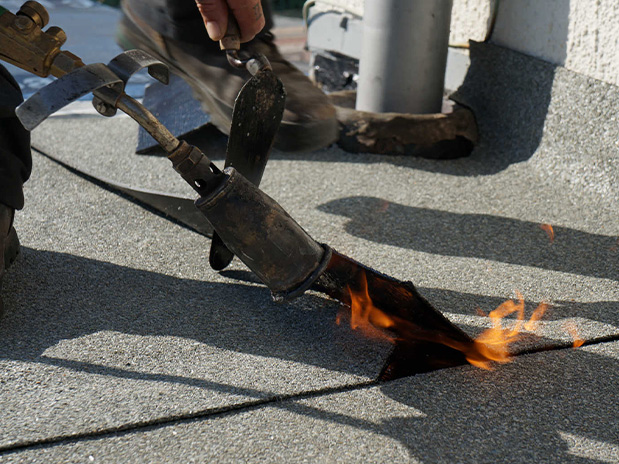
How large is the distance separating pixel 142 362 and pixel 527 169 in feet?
6.18

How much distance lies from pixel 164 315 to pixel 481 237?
1.09m

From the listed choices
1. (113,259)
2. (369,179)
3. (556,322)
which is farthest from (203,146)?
(556,322)

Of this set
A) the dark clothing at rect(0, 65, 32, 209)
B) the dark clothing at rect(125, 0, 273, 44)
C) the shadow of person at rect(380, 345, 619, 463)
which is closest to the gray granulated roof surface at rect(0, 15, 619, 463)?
the shadow of person at rect(380, 345, 619, 463)

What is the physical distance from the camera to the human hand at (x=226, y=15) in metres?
1.69

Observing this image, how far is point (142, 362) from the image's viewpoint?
1.61 meters

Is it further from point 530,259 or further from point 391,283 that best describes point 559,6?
point 391,283

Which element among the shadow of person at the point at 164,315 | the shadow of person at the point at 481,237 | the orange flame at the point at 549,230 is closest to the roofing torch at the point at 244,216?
the shadow of person at the point at 164,315

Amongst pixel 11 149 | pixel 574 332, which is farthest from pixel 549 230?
pixel 11 149

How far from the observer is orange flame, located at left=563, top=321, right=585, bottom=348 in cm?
171

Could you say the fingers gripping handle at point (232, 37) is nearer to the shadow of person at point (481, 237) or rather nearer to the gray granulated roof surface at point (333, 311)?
the gray granulated roof surface at point (333, 311)

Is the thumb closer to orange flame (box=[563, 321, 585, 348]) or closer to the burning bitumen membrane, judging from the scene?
the burning bitumen membrane

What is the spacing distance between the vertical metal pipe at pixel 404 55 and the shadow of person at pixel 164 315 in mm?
1493

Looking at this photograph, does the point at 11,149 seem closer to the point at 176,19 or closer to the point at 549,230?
the point at 176,19

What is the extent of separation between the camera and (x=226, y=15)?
1.72 m
